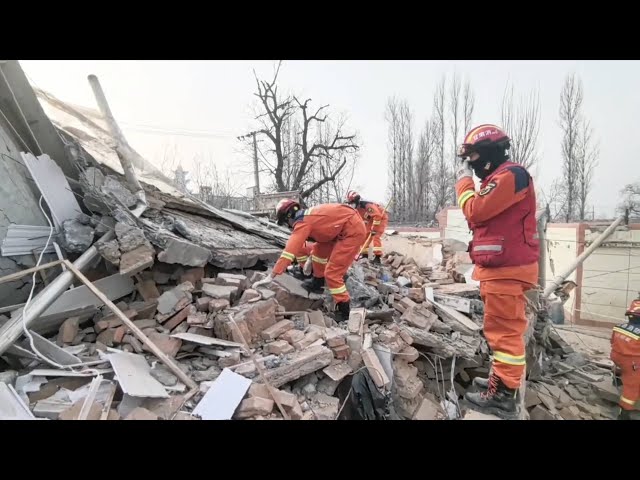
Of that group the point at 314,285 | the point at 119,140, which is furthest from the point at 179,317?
the point at 119,140

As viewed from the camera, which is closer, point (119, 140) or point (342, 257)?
point (342, 257)

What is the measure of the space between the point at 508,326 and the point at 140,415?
98.9 inches

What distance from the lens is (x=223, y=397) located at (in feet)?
7.31

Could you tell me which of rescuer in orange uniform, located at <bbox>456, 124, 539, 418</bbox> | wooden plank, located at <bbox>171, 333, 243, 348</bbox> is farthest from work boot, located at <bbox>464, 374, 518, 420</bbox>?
wooden plank, located at <bbox>171, 333, 243, 348</bbox>

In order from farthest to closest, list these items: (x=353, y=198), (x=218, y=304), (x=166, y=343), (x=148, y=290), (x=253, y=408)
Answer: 1. (x=353, y=198)
2. (x=148, y=290)
3. (x=218, y=304)
4. (x=166, y=343)
5. (x=253, y=408)

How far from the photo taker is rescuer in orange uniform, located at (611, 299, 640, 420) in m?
3.49

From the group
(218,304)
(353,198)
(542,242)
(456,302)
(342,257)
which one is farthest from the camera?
(353,198)

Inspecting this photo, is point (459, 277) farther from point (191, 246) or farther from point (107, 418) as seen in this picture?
point (107, 418)

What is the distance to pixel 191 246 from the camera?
140 inches

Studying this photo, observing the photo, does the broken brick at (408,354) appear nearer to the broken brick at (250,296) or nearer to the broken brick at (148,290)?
the broken brick at (250,296)

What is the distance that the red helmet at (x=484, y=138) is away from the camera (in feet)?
7.88

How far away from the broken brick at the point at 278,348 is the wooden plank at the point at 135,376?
0.87m

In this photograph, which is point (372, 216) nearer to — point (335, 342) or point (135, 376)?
point (335, 342)

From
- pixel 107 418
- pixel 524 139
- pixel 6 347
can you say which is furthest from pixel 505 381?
pixel 524 139
